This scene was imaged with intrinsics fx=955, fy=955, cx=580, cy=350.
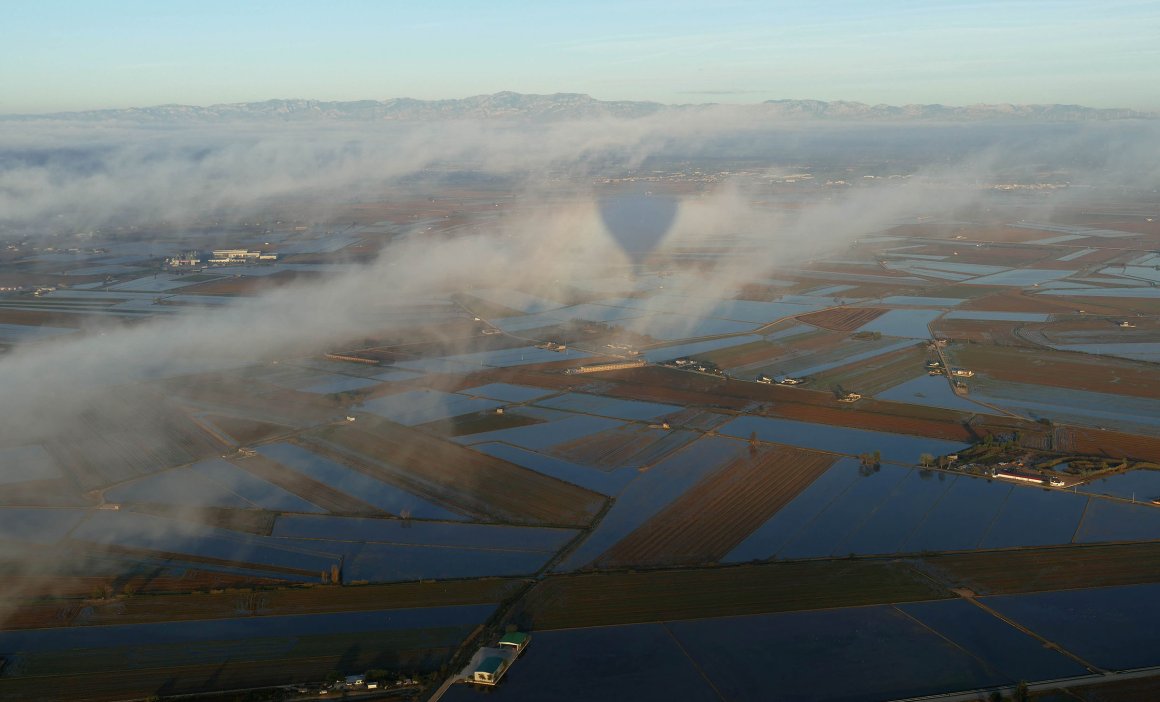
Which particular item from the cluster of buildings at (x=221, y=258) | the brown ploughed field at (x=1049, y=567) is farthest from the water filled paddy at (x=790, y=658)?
the cluster of buildings at (x=221, y=258)

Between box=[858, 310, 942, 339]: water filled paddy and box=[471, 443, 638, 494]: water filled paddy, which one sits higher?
box=[858, 310, 942, 339]: water filled paddy

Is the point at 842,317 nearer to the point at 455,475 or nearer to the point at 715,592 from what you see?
the point at 455,475

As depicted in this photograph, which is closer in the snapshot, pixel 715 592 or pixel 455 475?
pixel 715 592

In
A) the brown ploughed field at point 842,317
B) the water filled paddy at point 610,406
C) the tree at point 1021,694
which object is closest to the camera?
the tree at point 1021,694

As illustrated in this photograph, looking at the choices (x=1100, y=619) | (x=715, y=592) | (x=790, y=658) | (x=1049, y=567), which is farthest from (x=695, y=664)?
(x=1049, y=567)

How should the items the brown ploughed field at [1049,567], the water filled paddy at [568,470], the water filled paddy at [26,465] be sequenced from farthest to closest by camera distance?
the water filled paddy at [26,465], the water filled paddy at [568,470], the brown ploughed field at [1049,567]

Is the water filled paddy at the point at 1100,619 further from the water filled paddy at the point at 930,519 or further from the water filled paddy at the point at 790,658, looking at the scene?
the water filled paddy at the point at 930,519

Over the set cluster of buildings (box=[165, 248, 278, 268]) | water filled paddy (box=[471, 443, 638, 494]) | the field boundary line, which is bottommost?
the field boundary line

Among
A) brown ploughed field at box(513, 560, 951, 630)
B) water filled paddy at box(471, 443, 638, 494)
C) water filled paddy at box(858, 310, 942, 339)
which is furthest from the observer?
water filled paddy at box(858, 310, 942, 339)

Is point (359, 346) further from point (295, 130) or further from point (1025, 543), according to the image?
point (295, 130)

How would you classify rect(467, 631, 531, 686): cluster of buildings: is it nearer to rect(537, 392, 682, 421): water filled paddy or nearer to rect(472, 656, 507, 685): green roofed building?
rect(472, 656, 507, 685): green roofed building

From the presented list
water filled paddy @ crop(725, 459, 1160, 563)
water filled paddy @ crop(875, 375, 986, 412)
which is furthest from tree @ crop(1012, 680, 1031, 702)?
water filled paddy @ crop(875, 375, 986, 412)
